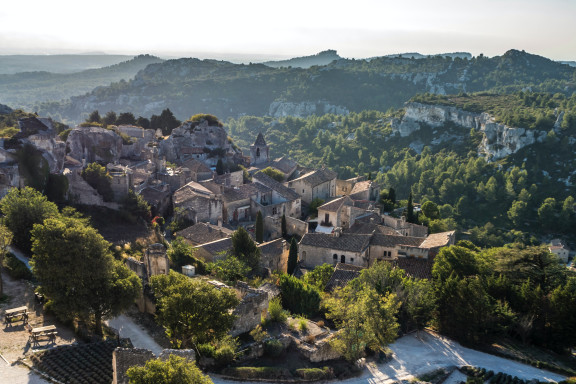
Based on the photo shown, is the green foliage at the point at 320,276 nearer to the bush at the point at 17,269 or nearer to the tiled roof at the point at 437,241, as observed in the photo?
the tiled roof at the point at 437,241

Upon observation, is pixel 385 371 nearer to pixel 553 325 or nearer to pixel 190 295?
pixel 190 295

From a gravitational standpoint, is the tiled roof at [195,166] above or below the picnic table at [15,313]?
below

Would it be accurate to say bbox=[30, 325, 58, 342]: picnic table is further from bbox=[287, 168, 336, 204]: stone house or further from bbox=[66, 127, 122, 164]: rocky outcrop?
bbox=[287, 168, 336, 204]: stone house

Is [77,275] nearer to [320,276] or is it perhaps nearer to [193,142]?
[320,276]

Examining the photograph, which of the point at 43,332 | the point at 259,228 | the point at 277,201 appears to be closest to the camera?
the point at 43,332

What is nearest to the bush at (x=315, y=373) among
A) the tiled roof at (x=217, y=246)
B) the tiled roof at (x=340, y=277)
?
Result: the tiled roof at (x=340, y=277)

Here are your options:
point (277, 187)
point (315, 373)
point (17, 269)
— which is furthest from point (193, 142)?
point (315, 373)
